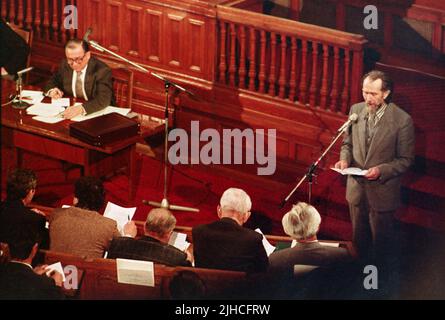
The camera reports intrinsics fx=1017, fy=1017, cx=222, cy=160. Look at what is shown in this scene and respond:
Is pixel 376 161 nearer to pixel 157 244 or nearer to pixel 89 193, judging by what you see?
pixel 157 244

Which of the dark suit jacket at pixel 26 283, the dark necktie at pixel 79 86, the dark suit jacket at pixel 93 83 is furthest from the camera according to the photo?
the dark necktie at pixel 79 86

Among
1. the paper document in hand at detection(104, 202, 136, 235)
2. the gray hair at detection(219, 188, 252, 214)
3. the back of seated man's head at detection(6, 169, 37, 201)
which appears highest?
the gray hair at detection(219, 188, 252, 214)

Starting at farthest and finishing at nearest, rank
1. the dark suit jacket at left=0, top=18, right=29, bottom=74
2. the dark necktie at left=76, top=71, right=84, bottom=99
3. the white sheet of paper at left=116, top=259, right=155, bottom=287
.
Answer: the dark suit jacket at left=0, top=18, right=29, bottom=74 < the dark necktie at left=76, top=71, right=84, bottom=99 < the white sheet of paper at left=116, top=259, right=155, bottom=287

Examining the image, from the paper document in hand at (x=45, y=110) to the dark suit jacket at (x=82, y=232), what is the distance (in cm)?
158

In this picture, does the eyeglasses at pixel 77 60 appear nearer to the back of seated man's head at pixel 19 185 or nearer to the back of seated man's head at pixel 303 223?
the back of seated man's head at pixel 19 185

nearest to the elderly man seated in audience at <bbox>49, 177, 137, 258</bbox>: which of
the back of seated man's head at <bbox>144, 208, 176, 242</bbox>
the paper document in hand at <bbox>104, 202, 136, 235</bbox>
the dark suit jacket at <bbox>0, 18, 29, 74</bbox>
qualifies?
the paper document in hand at <bbox>104, 202, 136, 235</bbox>

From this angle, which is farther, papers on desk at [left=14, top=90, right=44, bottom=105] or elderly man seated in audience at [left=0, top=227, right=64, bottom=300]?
papers on desk at [left=14, top=90, right=44, bottom=105]

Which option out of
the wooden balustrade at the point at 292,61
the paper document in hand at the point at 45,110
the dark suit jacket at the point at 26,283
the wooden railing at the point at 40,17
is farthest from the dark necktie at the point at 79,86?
the dark suit jacket at the point at 26,283

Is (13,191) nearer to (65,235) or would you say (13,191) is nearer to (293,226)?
(65,235)

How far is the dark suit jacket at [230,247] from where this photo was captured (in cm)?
555

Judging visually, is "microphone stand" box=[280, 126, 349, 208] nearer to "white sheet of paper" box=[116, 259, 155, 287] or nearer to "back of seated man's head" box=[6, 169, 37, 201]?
"white sheet of paper" box=[116, 259, 155, 287]

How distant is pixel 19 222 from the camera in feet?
18.5

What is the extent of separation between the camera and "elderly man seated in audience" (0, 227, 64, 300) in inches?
209

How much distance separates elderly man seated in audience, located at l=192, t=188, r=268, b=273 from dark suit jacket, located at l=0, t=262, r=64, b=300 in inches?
33.1
